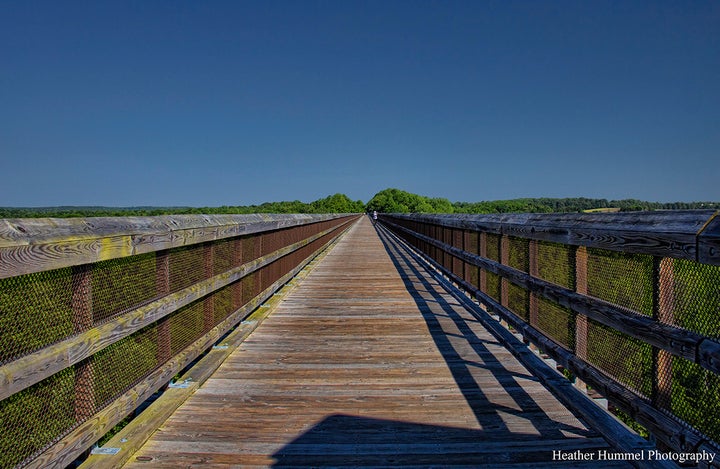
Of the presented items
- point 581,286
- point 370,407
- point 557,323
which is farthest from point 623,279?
point 370,407

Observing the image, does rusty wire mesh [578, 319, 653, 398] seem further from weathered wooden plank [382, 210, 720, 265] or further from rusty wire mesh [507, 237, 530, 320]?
rusty wire mesh [507, 237, 530, 320]

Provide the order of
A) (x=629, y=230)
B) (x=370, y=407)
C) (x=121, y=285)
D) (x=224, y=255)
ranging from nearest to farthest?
1. (x=629, y=230)
2. (x=121, y=285)
3. (x=370, y=407)
4. (x=224, y=255)

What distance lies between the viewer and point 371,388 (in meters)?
3.30

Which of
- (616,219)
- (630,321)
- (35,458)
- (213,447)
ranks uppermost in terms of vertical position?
(616,219)

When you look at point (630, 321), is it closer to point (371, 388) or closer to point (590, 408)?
point (590, 408)

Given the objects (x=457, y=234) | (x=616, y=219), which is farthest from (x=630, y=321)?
(x=457, y=234)

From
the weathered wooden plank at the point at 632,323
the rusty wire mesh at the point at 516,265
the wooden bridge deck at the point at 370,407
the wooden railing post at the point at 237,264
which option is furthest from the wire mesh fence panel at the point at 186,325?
the rusty wire mesh at the point at 516,265

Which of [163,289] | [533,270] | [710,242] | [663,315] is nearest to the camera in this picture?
[710,242]

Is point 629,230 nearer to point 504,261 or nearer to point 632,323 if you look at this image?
point 632,323

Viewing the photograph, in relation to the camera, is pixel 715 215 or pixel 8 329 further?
pixel 8 329

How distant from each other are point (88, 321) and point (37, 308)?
24cm

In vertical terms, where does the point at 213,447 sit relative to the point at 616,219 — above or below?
below

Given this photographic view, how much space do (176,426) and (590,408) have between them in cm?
254

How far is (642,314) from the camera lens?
2295 millimetres
